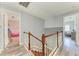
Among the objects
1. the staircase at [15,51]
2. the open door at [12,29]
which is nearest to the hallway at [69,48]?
the staircase at [15,51]

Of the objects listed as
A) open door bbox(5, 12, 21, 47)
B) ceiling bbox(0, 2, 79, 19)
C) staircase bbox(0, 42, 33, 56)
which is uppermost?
ceiling bbox(0, 2, 79, 19)

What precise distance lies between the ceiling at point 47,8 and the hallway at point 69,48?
1.51ft

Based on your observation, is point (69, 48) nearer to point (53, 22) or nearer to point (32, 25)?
point (53, 22)

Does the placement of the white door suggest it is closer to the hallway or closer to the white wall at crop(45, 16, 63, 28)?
the white wall at crop(45, 16, 63, 28)

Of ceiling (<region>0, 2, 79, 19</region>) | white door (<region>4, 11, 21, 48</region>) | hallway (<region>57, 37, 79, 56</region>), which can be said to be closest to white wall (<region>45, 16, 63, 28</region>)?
ceiling (<region>0, 2, 79, 19</region>)

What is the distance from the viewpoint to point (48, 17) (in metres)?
1.71

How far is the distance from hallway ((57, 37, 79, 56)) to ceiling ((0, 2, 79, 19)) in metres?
0.46

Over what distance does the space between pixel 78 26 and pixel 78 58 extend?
0.50 metres

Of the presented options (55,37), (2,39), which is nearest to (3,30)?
(2,39)

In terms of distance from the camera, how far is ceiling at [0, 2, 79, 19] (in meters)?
1.63

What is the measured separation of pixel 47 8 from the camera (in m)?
1.66

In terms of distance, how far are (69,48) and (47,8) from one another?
2.40 feet

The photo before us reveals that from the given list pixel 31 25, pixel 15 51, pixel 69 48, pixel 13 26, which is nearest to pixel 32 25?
pixel 31 25

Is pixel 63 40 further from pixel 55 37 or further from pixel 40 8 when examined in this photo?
pixel 40 8
